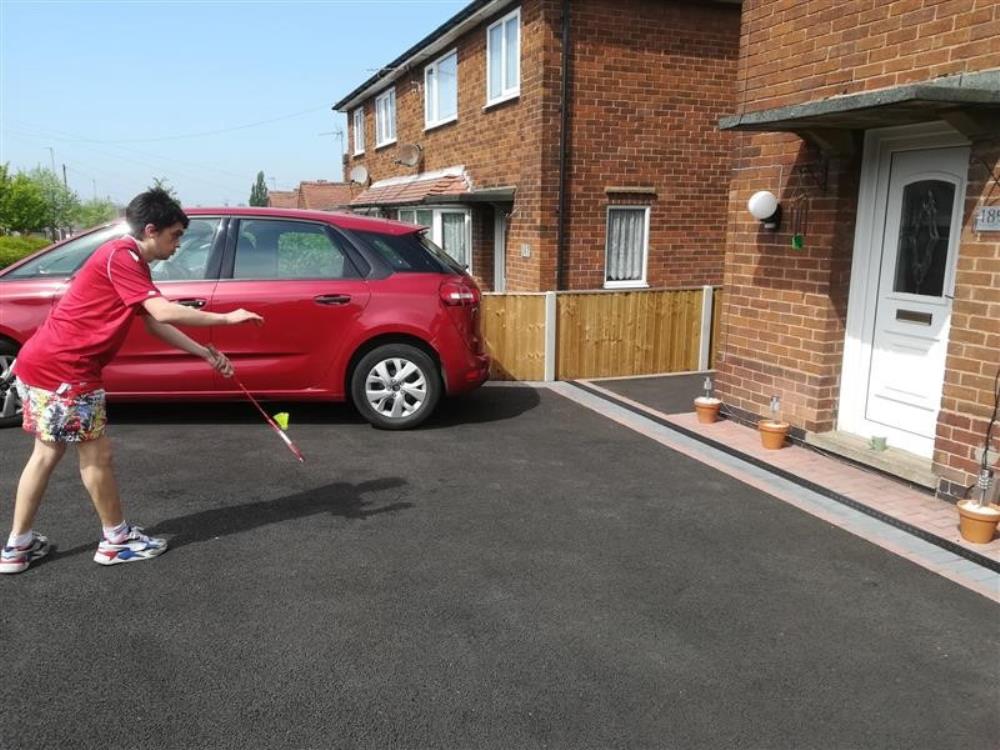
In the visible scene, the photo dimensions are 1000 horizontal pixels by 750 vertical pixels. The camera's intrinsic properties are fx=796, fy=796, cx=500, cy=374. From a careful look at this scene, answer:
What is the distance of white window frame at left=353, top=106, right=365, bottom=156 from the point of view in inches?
839

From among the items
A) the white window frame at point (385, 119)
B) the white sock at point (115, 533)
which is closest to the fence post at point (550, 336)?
the white sock at point (115, 533)

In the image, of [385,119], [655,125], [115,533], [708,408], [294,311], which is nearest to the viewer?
[115,533]

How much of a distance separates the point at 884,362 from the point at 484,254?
27.5ft

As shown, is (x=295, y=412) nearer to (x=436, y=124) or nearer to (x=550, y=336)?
(x=550, y=336)

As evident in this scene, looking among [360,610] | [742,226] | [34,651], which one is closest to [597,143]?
[742,226]

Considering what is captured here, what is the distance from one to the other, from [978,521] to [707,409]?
9.41ft

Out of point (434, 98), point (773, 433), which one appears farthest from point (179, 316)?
point (434, 98)

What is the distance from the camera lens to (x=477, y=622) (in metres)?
3.48

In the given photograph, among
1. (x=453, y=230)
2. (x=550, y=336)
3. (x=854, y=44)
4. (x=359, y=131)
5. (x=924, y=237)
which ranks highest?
(x=359, y=131)

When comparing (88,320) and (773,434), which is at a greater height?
(88,320)

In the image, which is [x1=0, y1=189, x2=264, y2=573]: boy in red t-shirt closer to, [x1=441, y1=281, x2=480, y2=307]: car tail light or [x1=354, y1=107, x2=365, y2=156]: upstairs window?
[x1=441, y1=281, x2=480, y2=307]: car tail light

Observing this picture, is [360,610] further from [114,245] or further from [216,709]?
[114,245]

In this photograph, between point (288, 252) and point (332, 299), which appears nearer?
point (332, 299)

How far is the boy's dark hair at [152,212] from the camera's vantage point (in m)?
3.78
